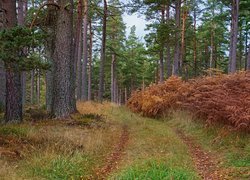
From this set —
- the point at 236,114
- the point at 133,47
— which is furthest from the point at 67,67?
the point at 133,47

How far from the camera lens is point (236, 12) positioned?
2345 centimetres

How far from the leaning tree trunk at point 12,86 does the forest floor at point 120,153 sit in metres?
0.97

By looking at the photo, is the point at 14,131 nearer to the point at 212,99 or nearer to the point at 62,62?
the point at 62,62

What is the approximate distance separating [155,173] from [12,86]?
6.44m

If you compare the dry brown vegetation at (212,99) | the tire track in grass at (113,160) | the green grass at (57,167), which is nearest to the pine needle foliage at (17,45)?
the green grass at (57,167)

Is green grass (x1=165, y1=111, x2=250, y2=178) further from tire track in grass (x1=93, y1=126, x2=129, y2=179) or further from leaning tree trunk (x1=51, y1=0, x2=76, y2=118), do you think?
leaning tree trunk (x1=51, y1=0, x2=76, y2=118)

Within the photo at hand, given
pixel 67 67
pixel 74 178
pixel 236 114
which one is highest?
pixel 67 67

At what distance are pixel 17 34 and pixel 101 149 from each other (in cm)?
359

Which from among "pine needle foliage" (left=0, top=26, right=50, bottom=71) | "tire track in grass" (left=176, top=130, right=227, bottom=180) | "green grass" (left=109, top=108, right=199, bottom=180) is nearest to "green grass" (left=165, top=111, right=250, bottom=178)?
"tire track in grass" (left=176, top=130, right=227, bottom=180)

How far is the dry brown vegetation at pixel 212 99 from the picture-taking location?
9307mm

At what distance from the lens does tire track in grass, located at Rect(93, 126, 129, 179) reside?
6.72 meters

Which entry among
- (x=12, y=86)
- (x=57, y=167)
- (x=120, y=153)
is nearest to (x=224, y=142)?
(x=120, y=153)

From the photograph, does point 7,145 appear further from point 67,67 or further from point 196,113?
point 196,113

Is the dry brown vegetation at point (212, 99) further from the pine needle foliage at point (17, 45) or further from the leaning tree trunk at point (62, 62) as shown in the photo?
the pine needle foliage at point (17, 45)
